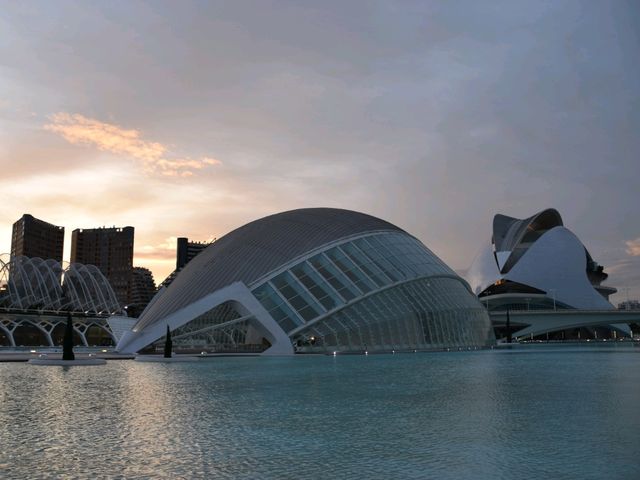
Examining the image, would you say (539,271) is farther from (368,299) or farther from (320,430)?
(320,430)

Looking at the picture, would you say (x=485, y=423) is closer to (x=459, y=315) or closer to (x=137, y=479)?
(x=137, y=479)

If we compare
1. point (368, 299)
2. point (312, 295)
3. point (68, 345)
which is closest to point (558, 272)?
point (368, 299)

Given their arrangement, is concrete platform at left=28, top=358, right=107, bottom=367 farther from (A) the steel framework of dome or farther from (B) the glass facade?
(A) the steel framework of dome

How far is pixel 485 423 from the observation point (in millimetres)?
12281

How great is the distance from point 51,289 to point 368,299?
248ft

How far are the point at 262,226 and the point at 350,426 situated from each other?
40.6m

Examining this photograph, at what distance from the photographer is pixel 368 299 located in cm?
4366

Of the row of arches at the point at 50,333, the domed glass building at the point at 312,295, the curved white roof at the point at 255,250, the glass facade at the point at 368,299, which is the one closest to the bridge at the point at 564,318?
the domed glass building at the point at 312,295

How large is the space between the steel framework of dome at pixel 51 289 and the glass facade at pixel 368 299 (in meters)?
60.1

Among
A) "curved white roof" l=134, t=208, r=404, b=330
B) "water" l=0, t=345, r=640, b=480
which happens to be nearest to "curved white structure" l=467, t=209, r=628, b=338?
"curved white roof" l=134, t=208, r=404, b=330

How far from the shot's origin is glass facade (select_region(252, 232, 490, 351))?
41.3 meters

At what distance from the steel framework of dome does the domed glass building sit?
5423 cm

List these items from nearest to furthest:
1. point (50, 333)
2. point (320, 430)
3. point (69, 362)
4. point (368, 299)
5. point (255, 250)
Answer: point (320, 430) → point (69, 362) → point (368, 299) → point (255, 250) → point (50, 333)

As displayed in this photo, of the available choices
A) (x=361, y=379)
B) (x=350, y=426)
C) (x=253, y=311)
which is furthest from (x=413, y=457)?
(x=253, y=311)
